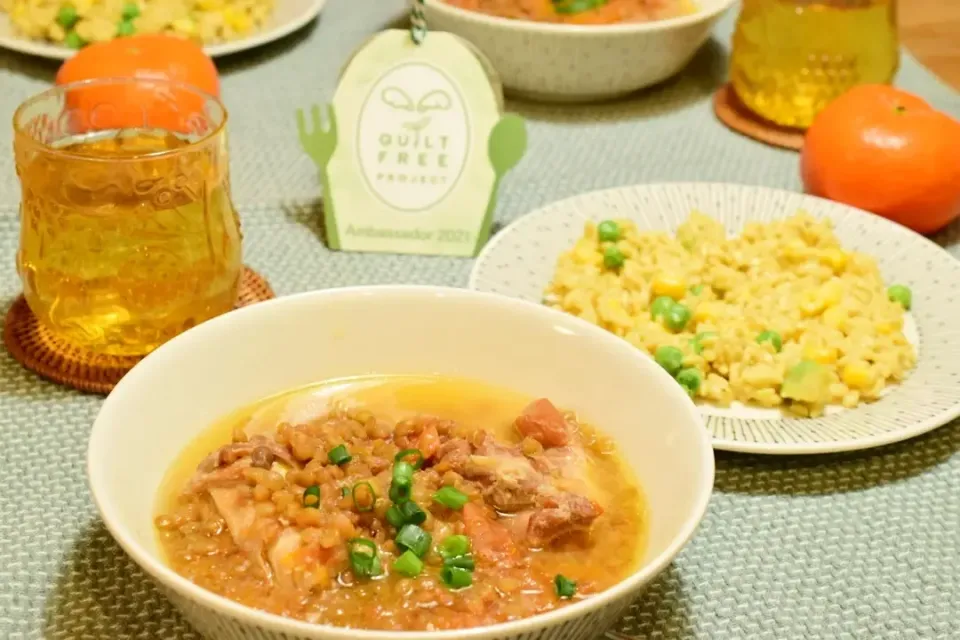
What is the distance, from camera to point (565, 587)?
0.84 meters

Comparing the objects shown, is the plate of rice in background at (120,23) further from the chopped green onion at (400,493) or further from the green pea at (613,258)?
the chopped green onion at (400,493)

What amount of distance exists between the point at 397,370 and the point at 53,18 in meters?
1.39

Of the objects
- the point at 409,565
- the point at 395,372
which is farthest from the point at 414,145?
the point at 409,565

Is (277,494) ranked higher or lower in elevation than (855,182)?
higher

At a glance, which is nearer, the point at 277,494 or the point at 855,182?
the point at 277,494

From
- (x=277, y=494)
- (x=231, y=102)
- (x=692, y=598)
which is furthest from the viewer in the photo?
(x=231, y=102)

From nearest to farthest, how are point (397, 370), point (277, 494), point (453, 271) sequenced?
point (277, 494), point (397, 370), point (453, 271)

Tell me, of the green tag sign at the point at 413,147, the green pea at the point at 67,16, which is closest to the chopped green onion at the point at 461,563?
the green tag sign at the point at 413,147

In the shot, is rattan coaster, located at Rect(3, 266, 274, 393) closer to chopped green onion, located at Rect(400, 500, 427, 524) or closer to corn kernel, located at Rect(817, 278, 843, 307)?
chopped green onion, located at Rect(400, 500, 427, 524)

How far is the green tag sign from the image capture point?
61.0 inches

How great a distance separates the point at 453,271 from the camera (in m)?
1.56

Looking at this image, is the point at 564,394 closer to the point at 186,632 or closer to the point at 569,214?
the point at 186,632

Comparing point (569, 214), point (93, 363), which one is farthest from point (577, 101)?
point (93, 363)

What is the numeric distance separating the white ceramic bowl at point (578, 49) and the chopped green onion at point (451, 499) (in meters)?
1.18
